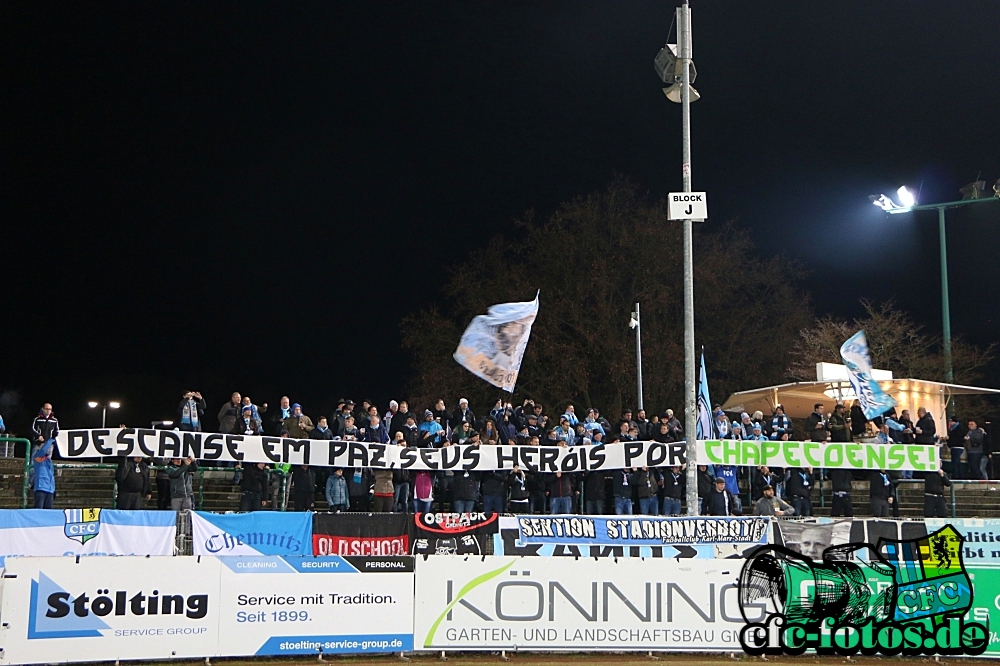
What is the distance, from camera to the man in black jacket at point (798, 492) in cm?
2136

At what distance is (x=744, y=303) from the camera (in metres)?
45.6

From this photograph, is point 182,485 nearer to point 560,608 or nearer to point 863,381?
point 560,608

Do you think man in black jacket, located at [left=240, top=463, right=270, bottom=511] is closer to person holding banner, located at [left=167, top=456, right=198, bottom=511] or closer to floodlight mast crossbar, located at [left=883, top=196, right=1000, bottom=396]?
person holding banner, located at [left=167, top=456, right=198, bottom=511]

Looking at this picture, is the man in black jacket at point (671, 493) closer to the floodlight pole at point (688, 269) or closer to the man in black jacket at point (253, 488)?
the floodlight pole at point (688, 269)

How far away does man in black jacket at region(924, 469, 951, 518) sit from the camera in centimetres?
2152

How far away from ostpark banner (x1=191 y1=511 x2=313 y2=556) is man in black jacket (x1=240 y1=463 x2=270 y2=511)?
2082 millimetres

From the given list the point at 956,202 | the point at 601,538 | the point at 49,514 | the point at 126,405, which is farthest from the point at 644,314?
the point at 126,405

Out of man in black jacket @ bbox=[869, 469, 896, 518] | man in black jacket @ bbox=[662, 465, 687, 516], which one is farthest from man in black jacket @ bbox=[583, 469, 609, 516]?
man in black jacket @ bbox=[869, 469, 896, 518]

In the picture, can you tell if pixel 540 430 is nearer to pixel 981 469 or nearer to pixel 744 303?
pixel 981 469

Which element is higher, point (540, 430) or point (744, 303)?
point (744, 303)

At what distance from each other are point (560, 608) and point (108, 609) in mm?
5805

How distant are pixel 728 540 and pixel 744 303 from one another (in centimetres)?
2914

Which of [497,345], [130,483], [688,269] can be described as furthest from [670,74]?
[130,483]

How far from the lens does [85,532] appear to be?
17234mm
